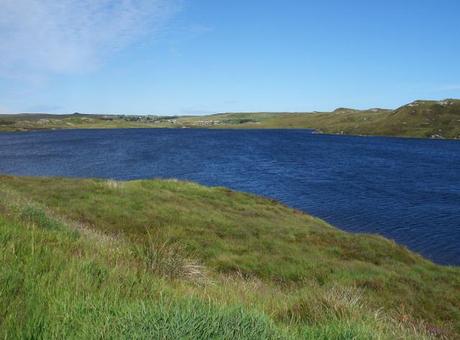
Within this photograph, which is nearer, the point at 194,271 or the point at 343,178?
the point at 194,271

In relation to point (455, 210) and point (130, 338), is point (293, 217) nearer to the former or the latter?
point (455, 210)

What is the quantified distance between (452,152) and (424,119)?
81405 mm

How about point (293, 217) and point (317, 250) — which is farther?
point (293, 217)

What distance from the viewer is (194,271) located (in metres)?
9.34

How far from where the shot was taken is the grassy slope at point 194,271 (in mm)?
4582

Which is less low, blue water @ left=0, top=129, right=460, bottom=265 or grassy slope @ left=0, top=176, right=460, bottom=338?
grassy slope @ left=0, top=176, right=460, bottom=338

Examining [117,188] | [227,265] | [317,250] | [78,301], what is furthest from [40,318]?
[117,188]

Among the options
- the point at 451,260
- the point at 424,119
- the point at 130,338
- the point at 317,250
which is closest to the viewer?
the point at 130,338

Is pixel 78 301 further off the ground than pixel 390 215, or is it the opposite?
pixel 78 301

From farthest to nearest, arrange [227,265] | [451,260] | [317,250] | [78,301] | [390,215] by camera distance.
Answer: [390,215]
[451,260]
[317,250]
[227,265]
[78,301]

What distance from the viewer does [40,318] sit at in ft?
13.5

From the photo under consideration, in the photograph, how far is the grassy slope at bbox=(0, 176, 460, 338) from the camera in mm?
4582

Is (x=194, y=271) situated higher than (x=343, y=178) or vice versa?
(x=194, y=271)

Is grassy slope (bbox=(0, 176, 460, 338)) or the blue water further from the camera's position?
the blue water
